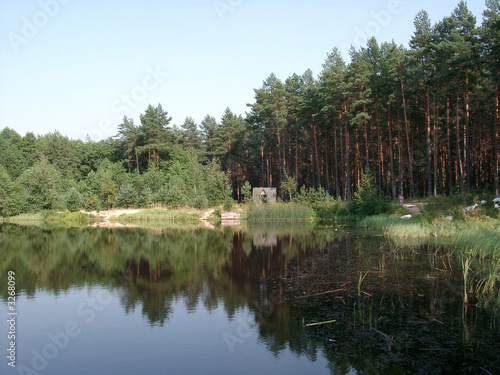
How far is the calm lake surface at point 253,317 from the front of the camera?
5945mm

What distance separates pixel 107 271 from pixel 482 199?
2106 cm

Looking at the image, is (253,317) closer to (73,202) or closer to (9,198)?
(73,202)

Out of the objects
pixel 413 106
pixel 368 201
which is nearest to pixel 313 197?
pixel 368 201

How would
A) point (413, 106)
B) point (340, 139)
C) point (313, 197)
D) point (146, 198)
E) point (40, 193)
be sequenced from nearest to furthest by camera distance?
point (413, 106) < point (313, 197) < point (340, 139) < point (146, 198) < point (40, 193)

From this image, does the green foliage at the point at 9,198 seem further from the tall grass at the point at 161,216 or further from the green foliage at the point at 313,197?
the green foliage at the point at 313,197

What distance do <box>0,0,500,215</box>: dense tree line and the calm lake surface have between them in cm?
1770

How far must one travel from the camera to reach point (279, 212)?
114ft

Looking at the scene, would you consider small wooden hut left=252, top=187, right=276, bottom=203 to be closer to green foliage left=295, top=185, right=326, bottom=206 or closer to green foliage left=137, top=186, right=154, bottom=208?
green foliage left=295, top=185, right=326, bottom=206

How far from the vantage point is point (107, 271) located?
43.0 ft

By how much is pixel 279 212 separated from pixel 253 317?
2684cm

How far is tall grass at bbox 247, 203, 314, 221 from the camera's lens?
33969 millimetres

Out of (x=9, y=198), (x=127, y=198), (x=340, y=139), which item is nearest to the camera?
(x=340, y=139)

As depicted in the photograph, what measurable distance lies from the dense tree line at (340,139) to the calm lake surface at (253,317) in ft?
58.1

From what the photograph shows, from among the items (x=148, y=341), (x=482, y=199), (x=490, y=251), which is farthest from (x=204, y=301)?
(x=482, y=199)
